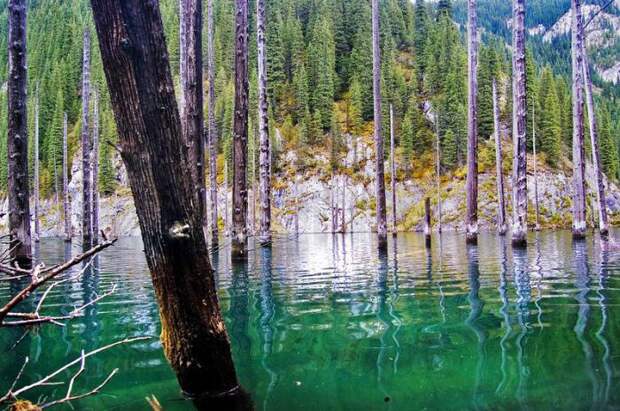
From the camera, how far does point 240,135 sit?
1366cm

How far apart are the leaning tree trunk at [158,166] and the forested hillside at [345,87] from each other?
6143cm

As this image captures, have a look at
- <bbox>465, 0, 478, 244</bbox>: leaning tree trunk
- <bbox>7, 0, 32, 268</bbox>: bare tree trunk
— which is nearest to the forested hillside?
<bbox>465, 0, 478, 244</bbox>: leaning tree trunk

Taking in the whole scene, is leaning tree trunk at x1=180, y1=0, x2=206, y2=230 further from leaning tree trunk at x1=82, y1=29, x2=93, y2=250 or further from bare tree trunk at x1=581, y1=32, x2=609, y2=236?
bare tree trunk at x1=581, y1=32, x2=609, y2=236

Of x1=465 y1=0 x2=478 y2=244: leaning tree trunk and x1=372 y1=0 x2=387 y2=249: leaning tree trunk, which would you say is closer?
x1=372 y1=0 x2=387 y2=249: leaning tree trunk

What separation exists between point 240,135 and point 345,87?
249 feet

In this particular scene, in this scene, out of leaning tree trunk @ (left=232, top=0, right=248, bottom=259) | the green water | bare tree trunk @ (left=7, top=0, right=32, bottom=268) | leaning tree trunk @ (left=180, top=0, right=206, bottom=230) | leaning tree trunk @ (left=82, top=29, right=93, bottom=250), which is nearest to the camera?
the green water

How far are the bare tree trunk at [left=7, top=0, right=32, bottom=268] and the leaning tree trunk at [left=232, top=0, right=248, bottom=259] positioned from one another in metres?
5.49

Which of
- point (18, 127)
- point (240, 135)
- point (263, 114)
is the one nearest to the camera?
point (18, 127)

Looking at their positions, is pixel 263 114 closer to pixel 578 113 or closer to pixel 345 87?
pixel 578 113

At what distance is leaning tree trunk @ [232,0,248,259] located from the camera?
13.6 metres

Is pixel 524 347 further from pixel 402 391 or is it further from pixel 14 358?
pixel 14 358

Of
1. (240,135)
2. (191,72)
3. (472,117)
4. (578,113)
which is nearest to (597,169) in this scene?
(578,113)

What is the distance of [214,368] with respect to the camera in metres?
2.79

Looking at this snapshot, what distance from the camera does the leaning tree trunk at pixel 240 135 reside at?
44.5 feet
